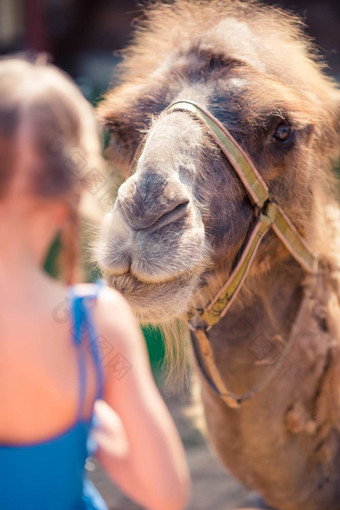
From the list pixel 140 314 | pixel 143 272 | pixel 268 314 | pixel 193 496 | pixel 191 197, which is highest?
pixel 191 197

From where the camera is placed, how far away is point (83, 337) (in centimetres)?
125

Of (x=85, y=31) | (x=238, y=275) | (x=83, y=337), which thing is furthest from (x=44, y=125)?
(x=85, y=31)

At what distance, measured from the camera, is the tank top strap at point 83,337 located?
123 cm

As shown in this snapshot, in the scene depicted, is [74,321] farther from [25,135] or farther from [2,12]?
[2,12]

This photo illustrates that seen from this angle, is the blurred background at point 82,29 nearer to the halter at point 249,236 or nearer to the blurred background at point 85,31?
the blurred background at point 85,31

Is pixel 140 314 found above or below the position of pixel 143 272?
below

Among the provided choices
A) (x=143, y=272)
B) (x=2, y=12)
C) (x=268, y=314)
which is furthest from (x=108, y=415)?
(x=2, y=12)

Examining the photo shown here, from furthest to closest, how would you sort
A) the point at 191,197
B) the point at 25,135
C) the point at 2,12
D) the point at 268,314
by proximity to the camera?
→ the point at 2,12 < the point at 268,314 < the point at 191,197 < the point at 25,135

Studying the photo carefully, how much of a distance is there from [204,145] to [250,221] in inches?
12.1

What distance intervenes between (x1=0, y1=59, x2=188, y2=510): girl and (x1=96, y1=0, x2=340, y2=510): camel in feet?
1.79

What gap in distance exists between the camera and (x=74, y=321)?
1.25 m

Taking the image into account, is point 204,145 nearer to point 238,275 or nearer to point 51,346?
point 238,275

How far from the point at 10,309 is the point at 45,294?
75 mm

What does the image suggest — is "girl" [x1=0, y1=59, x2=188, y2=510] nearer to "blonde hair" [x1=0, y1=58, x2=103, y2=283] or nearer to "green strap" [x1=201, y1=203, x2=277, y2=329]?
"blonde hair" [x1=0, y1=58, x2=103, y2=283]
